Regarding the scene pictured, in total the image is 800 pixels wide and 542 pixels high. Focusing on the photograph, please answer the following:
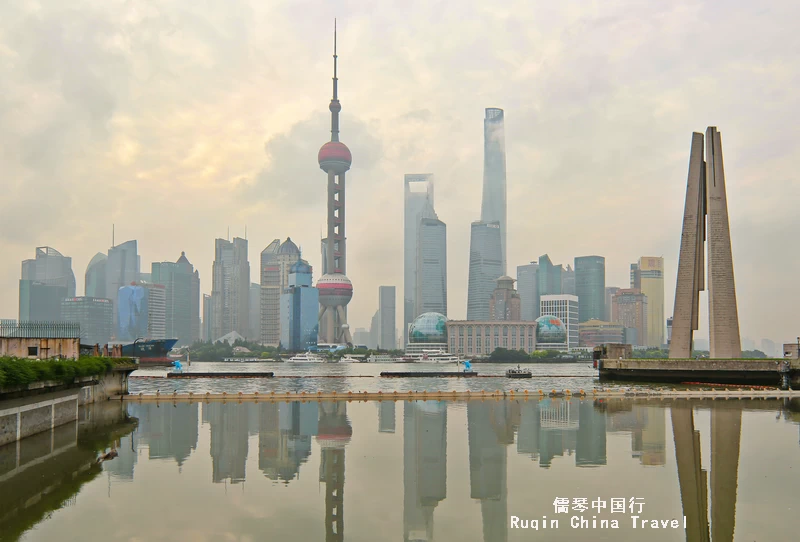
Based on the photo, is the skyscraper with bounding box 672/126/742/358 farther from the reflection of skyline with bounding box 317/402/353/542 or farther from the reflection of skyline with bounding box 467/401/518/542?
the reflection of skyline with bounding box 317/402/353/542

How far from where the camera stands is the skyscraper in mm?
88188

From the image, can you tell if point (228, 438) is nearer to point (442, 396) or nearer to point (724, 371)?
point (442, 396)

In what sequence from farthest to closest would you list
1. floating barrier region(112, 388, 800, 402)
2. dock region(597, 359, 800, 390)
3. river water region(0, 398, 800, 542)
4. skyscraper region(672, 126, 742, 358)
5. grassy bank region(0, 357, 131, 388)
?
skyscraper region(672, 126, 742, 358), dock region(597, 359, 800, 390), floating barrier region(112, 388, 800, 402), grassy bank region(0, 357, 131, 388), river water region(0, 398, 800, 542)

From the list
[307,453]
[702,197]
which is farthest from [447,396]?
[702,197]

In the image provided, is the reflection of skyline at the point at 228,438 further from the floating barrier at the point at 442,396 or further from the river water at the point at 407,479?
the floating barrier at the point at 442,396

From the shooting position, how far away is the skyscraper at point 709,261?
8819 centimetres

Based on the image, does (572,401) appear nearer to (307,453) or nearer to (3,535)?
(307,453)

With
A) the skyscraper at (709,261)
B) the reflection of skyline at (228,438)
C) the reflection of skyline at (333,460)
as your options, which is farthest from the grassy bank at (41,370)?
the skyscraper at (709,261)

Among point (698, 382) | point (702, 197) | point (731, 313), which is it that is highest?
point (702, 197)

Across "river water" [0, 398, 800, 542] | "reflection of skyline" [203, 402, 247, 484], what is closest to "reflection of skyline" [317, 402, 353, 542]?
"river water" [0, 398, 800, 542]

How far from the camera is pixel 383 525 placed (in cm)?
2208

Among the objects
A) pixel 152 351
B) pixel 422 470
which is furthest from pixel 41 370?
pixel 152 351

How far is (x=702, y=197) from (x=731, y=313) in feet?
53.2

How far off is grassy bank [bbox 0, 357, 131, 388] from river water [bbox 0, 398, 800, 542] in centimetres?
317
